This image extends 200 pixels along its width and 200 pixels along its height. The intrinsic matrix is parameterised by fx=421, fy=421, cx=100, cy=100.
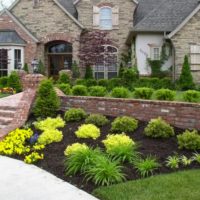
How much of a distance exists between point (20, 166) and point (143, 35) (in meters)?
17.1

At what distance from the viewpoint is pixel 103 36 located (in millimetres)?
26219

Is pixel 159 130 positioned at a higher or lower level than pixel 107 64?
lower

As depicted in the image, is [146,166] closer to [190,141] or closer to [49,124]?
[190,141]

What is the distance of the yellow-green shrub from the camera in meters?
9.34

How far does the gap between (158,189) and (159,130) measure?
2.75 metres

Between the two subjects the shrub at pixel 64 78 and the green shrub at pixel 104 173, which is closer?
the green shrub at pixel 104 173

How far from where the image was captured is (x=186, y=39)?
2247 cm

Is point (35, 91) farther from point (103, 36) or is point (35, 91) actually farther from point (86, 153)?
point (103, 36)

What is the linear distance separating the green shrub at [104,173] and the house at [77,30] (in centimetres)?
1718

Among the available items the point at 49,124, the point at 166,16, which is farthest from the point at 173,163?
the point at 166,16

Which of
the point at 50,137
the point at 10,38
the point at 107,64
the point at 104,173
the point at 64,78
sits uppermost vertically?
the point at 10,38

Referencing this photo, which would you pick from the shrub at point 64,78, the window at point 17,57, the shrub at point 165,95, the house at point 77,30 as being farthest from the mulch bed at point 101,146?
the window at point 17,57

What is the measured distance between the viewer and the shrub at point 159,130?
909cm

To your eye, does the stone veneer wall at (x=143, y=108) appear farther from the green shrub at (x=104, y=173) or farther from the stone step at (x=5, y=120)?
the green shrub at (x=104, y=173)
